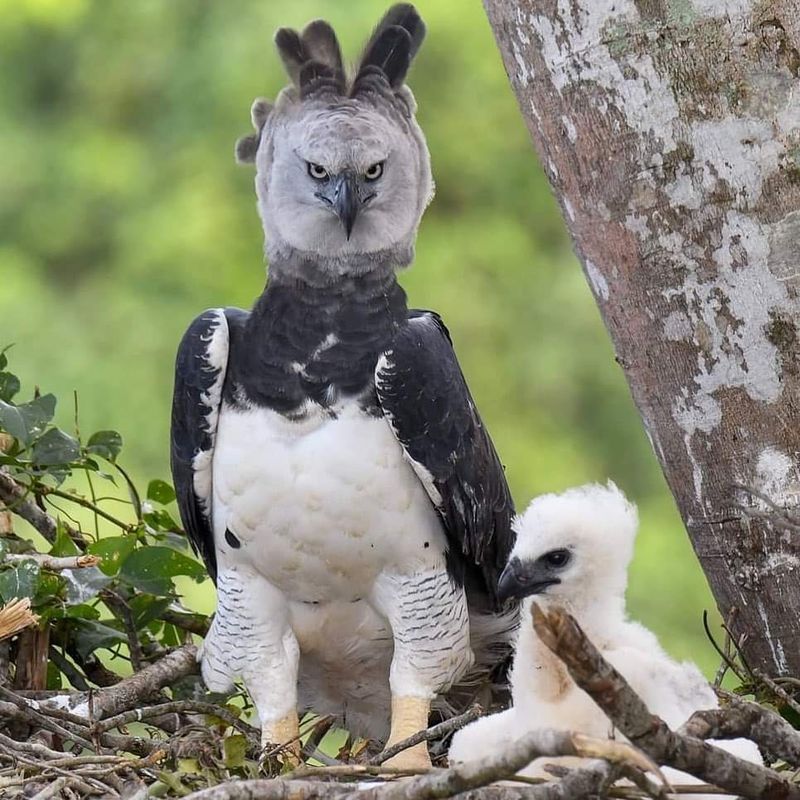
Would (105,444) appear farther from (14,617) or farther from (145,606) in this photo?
(14,617)

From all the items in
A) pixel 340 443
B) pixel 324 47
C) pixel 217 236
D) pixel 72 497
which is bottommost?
pixel 340 443

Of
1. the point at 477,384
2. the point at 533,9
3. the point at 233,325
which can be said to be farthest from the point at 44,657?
the point at 477,384

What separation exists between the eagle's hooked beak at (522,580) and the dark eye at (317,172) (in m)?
1.07

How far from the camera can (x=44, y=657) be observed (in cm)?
336

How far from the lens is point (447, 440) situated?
10.7 ft

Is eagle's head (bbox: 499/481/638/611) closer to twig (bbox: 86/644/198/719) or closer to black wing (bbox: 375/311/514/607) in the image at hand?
black wing (bbox: 375/311/514/607)

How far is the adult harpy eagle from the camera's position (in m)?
3.23

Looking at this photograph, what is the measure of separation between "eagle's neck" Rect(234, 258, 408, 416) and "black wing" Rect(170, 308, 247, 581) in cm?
5

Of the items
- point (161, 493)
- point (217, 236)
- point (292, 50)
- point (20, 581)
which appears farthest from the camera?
point (217, 236)

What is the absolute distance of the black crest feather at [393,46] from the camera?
140 inches

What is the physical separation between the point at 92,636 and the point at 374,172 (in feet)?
4.00

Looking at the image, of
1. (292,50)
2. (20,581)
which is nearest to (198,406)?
(20,581)

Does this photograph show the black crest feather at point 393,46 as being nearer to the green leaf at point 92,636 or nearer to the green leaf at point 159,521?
the green leaf at point 159,521

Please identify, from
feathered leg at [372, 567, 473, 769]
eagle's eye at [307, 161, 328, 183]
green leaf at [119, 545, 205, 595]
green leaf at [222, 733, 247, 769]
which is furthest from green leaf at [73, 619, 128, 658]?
eagle's eye at [307, 161, 328, 183]
